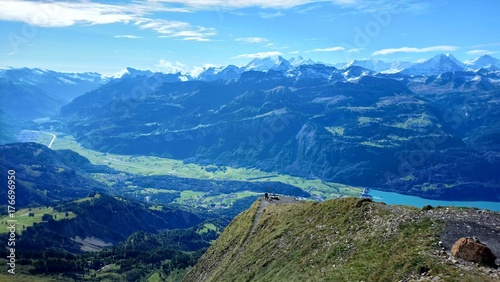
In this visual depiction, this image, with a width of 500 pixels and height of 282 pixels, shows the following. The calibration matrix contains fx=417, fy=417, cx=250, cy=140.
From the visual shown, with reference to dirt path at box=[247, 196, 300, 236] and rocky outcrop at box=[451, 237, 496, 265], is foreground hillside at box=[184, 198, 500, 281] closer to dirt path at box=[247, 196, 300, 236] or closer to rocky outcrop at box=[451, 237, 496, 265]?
rocky outcrop at box=[451, 237, 496, 265]

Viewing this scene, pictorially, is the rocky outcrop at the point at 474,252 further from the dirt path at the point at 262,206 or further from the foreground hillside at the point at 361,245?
the dirt path at the point at 262,206

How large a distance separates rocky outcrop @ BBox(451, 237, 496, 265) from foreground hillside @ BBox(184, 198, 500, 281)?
43.1 inches

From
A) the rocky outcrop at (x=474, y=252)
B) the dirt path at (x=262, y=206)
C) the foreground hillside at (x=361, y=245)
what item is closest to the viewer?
the rocky outcrop at (x=474, y=252)

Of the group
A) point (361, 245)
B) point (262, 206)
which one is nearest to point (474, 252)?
point (361, 245)

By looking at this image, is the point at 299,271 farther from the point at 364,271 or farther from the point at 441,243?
the point at 441,243

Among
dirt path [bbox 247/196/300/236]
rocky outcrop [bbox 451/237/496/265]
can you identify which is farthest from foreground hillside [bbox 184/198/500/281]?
dirt path [bbox 247/196/300/236]

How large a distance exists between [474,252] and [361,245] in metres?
16.5

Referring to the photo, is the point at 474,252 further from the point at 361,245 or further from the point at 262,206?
the point at 262,206

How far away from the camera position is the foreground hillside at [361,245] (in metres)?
50.8

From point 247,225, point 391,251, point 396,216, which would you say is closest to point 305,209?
point 247,225

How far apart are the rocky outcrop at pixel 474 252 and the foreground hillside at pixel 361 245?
1.10 m

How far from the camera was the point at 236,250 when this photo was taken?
10250 cm

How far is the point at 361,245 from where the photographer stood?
6212 cm

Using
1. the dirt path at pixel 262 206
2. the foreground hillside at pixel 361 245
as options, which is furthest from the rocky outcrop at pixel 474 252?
the dirt path at pixel 262 206
